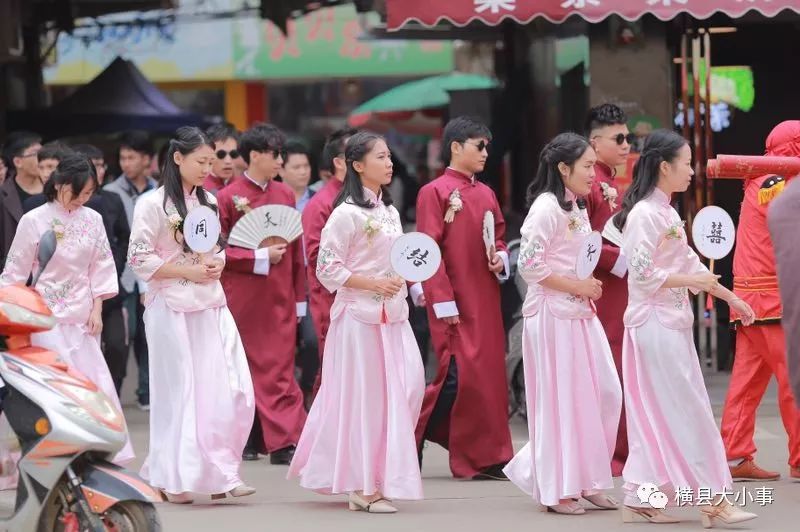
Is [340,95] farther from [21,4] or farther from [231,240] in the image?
[231,240]

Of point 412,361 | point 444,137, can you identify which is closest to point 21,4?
point 444,137

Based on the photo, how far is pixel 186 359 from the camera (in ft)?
25.0

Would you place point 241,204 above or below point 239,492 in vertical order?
above

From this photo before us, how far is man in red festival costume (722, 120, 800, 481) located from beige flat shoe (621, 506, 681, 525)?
3.58 feet

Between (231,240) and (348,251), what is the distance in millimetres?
1601

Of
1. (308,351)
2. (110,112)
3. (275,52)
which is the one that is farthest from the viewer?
(275,52)

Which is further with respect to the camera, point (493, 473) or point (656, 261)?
point (493, 473)

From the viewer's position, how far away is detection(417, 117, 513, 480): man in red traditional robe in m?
8.35

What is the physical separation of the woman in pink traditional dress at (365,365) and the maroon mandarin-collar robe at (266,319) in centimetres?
146

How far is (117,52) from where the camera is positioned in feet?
80.4

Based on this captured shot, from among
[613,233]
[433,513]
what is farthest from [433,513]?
[613,233]

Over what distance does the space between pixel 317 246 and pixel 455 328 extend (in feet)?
2.85

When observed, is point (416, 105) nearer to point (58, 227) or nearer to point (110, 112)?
point (110, 112)

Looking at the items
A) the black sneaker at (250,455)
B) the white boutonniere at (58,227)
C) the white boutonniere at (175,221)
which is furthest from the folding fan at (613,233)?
the black sneaker at (250,455)
